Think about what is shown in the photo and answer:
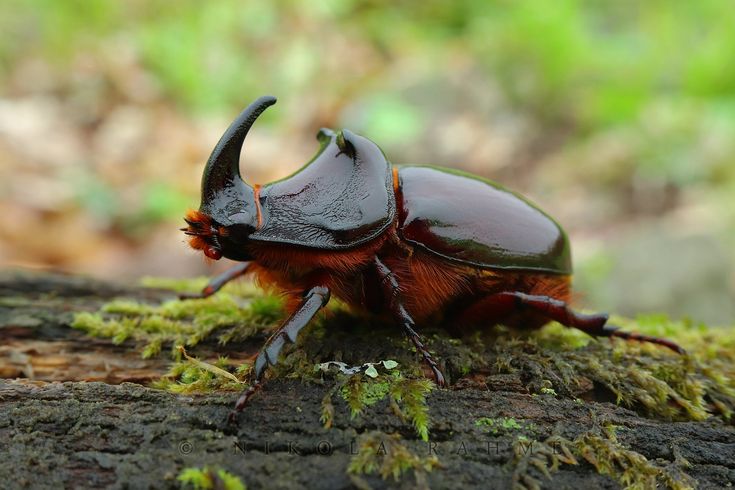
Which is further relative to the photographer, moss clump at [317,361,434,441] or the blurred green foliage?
the blurred green foliage

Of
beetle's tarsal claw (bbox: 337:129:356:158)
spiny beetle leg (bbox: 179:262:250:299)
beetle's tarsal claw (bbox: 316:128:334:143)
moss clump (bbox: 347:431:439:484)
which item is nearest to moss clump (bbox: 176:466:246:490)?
moss clump (bbox: 347:431:439:484)

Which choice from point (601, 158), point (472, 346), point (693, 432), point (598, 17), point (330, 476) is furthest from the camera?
point (598, 17)

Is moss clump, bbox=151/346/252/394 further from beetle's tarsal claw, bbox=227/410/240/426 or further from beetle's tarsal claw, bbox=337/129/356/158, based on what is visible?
beetle's tarsal claw, bbox=337/129/356/158

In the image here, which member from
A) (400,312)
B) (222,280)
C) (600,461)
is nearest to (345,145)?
(400,312)

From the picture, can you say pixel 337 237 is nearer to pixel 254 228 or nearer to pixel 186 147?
pixel 254 228

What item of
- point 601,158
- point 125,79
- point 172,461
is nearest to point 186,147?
point 125,79
